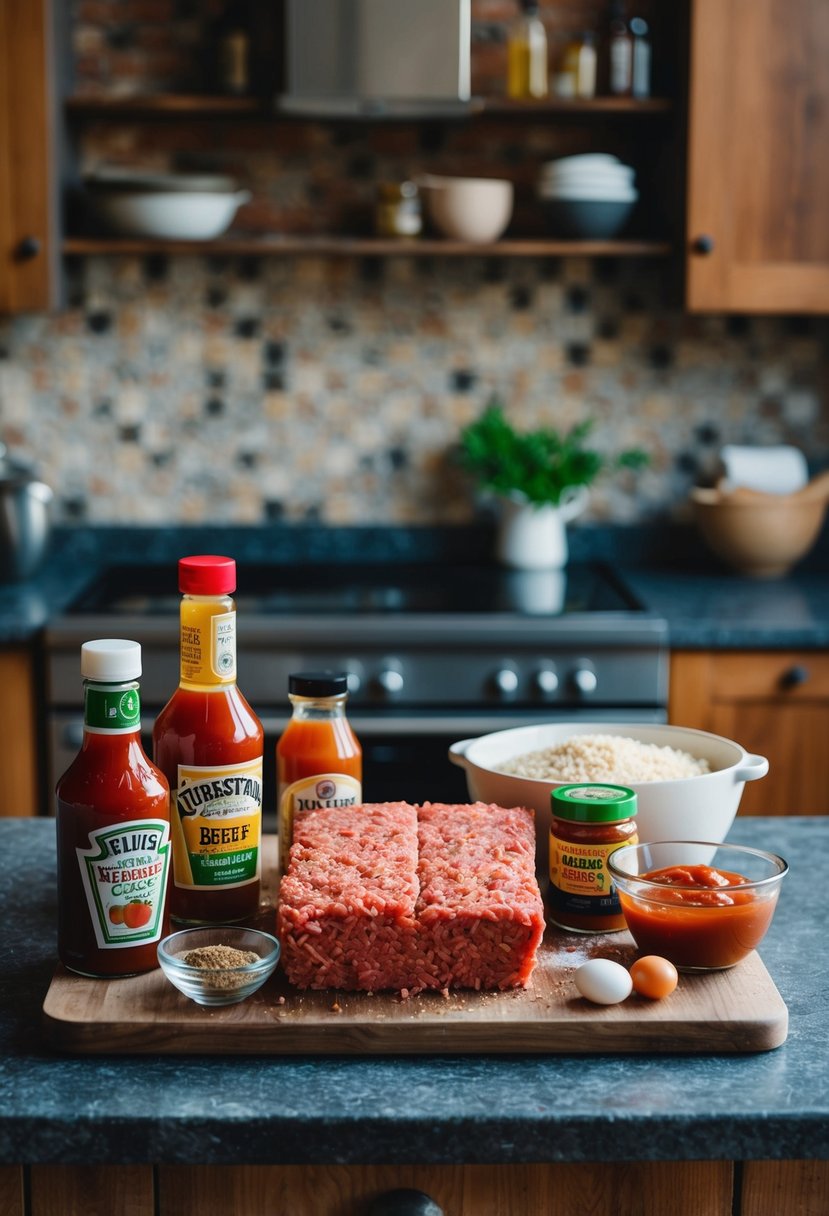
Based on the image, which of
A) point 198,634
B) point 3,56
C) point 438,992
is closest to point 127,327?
point 3,56

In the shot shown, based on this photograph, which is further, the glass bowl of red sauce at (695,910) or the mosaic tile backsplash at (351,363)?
the mosaic tile backsplash at (351,363)

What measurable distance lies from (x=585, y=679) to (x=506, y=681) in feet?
0.51

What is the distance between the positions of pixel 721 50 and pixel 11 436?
1859mm

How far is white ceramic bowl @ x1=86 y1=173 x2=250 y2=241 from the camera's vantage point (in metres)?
3.06

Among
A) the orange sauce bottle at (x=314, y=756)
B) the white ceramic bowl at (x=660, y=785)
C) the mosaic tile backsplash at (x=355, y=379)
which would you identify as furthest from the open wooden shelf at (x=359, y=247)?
the orange sauce bottle at (x=314, y=756)

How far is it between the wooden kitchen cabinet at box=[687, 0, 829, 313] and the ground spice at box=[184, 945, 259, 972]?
2226mm

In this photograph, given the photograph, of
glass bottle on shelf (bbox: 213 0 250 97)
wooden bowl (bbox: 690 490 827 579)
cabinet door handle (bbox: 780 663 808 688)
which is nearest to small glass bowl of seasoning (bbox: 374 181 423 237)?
glass bottle on shelf (bbox: 213 0 250 97)

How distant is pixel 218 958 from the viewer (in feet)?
3.69

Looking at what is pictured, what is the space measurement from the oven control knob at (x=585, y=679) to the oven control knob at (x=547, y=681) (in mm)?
41

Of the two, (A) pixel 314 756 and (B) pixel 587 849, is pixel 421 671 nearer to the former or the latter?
(A) pixel 314 756

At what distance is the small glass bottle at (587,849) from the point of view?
1.24 m

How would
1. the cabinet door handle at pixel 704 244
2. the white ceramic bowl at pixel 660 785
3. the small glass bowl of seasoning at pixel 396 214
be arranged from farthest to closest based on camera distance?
the small glass bowl of seasoning at pixel 396 214 → the cabinet door handle at pixel 704 244 → the white ceramic bowl at pixel 660 785

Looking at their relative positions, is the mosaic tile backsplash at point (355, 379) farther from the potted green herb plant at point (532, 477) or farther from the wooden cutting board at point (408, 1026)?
the wooden cutting board at point (408, 1026)

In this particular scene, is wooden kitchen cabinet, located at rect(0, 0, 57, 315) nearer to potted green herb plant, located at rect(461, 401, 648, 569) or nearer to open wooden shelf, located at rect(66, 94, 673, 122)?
open wooden shelf, located at rect(66, 94, 673, 122)
